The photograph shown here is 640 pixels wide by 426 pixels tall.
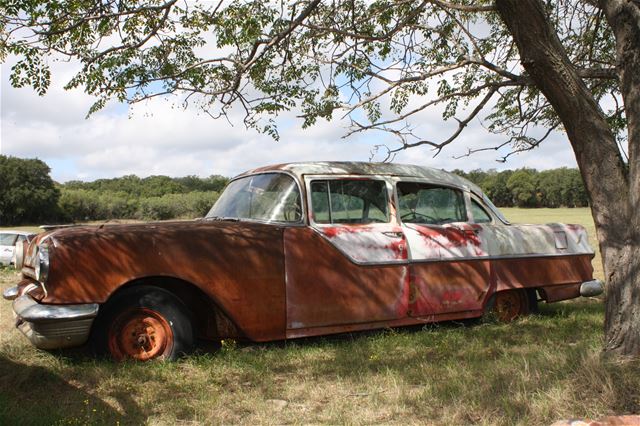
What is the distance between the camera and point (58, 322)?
4.22m

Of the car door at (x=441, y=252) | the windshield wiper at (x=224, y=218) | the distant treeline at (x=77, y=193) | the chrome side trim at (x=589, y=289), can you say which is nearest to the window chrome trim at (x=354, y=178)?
the car door at (x=441, y=252)

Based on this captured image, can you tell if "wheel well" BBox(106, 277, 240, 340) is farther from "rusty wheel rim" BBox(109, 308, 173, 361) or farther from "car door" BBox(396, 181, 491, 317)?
"car door" BBox(396, 181, 491, 317)

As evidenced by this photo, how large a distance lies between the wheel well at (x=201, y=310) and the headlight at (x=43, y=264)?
0.84m

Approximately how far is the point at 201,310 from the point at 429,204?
8.63 ft

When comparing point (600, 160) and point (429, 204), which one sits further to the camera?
point (429, 204)

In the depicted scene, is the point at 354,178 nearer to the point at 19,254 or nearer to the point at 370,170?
the point at 370,170

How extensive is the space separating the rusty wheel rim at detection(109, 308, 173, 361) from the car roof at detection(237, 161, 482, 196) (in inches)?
73.8

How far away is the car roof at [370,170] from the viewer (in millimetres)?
5523

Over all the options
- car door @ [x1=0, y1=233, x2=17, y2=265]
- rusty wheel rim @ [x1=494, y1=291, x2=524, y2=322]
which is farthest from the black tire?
car door @ [x1=0, y1=233, x2=17, y2=265]

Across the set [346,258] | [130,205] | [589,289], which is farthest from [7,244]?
[589,289]

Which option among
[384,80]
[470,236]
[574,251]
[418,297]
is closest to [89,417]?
[418,297]

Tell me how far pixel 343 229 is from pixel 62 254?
8.07 feet

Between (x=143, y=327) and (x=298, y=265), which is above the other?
(x=298, y=265)

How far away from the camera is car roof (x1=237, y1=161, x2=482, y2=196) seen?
18.1 feet
